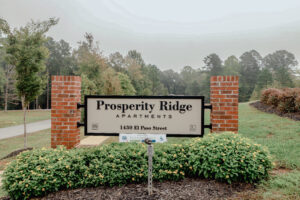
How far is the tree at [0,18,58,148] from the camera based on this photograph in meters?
8.05

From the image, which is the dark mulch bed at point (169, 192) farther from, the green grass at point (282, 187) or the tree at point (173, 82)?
the tree at point (173, 82)

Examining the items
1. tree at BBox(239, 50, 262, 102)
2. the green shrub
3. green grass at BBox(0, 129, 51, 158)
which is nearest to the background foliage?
tree at BBox(239, 50, 262, 102)

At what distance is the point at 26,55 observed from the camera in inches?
315

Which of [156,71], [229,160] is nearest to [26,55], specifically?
[229,160]

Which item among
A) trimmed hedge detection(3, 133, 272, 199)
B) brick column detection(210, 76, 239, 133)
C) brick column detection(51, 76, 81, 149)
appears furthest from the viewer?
brick column detection(51, 76, 81, 149)

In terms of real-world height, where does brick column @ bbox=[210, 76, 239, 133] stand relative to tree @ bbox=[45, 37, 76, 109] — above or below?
below

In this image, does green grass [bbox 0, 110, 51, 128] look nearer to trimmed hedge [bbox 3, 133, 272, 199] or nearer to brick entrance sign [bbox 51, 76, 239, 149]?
brick entrance sign [bbox 51, 76, 239, 149]

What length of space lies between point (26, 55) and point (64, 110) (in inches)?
193

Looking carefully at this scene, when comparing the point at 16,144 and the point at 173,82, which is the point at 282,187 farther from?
the point at 173,82

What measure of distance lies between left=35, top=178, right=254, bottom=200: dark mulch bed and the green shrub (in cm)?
14

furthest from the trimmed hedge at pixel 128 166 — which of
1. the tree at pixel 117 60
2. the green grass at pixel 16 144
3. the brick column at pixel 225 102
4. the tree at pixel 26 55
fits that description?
the tree at pixel 117 60

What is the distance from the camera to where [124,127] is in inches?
163

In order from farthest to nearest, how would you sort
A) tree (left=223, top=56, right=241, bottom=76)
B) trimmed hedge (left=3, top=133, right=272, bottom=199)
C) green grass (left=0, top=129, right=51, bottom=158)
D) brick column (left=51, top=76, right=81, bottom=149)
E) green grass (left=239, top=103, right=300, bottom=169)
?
tree (left=223, top=56, right=241, bottom=76) → green grass (left=0, top=129, right=51, bottom=158) → green grass (left=239, top=103, right=300, bottom=169) → brick column (left=51, top=76, right=81, bottom=149) → trimmed hedge (left=3, top=133, right=272, bottom=199)

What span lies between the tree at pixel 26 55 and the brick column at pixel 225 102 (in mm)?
6761
